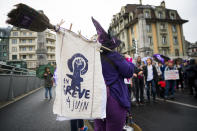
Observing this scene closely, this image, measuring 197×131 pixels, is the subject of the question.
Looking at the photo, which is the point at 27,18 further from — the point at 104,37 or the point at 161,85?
the point at 161,85

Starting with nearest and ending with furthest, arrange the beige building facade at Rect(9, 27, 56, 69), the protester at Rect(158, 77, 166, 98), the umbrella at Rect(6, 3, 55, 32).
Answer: the umbrella at Rect(6, 3, 55, 32) → the protester at Rect(158, 77, 166, 98) → the beige building facade at Rect(9, 27, 56, 69)

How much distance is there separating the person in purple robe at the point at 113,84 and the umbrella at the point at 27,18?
64 centimetres

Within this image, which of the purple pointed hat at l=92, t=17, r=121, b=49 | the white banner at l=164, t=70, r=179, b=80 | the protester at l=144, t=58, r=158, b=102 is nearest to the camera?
the purple pointed hat at l=92, t=17, r=121, b=49

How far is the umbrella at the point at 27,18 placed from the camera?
4.79ft

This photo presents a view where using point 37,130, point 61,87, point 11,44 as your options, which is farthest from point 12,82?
point 11,44

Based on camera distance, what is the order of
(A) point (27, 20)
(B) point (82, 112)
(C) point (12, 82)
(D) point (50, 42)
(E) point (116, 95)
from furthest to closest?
(D) point (50, 42) → (C) point (12, 82) → (E) point (116, 95) → (B) point (82, 112) → (A) point (27, 20)

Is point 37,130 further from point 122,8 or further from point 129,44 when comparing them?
point 122,8

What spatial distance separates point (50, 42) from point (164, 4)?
53597 mm

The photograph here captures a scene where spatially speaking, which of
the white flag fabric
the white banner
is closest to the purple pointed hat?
the white flag fabric

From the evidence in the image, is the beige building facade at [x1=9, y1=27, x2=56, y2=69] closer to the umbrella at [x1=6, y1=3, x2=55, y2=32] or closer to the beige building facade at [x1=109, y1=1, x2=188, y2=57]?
Answer: the beige building facade at [x1=109, y1=1, x2=188, y2=57]

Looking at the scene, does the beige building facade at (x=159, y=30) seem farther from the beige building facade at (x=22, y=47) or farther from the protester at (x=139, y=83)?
the beige building facade at (x=22, y=47)

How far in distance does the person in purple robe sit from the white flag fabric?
0.56ft

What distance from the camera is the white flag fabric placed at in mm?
1650

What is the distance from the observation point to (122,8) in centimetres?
4325
